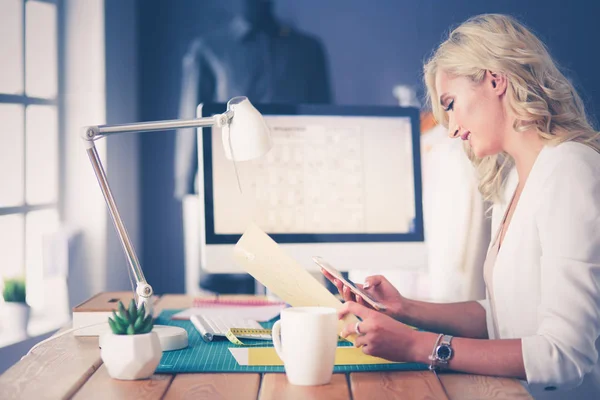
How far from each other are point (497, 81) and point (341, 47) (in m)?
2.56

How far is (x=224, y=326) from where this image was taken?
4.34 ft

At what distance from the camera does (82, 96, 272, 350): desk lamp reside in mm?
1158

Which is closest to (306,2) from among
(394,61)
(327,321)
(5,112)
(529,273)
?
(394,61)

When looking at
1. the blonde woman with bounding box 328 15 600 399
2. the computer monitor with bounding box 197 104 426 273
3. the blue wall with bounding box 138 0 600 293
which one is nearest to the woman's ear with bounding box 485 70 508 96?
the blonde woman with bounding box 328 15 600 399

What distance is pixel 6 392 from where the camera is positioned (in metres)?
0.93

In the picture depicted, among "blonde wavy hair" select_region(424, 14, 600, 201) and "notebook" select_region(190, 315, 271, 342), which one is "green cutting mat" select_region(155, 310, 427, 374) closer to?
"notebook" select_region(190, 315, 271, 342)

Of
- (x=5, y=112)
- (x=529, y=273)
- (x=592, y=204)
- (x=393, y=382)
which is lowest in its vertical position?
(x=393, y=382)

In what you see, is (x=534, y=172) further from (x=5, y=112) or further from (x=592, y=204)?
(x=5, y=112)

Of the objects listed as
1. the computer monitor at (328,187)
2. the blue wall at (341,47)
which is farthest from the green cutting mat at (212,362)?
the blue wall at (341,47)

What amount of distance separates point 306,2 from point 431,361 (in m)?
3.09

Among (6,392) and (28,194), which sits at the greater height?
(28,194)

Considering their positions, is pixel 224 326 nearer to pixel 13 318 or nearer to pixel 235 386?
pixel 235 386

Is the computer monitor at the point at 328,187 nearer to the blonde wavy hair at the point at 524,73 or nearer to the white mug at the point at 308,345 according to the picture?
the blonde wavy hair at the point at 524,73

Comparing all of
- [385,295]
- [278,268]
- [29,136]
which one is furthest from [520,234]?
[29,136]
